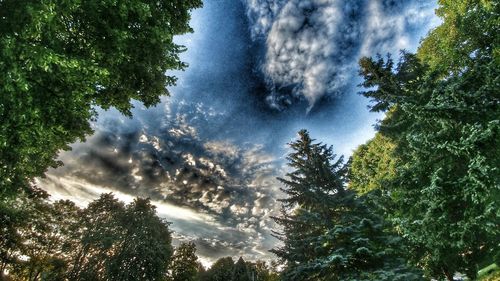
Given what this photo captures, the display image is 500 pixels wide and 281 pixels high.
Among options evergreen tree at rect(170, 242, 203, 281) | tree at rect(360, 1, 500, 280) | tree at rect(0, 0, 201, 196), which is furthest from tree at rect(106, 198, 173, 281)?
tree at rect(360, 1, 500, 280)

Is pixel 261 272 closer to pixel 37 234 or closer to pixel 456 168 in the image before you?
pixel 37 234

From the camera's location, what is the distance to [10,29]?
22.1 feet

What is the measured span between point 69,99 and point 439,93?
12.8m

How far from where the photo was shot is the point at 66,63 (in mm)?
6070

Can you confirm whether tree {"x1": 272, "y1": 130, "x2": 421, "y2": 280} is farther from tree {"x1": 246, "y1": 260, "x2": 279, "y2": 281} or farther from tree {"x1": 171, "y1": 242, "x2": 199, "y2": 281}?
tree {"x1": 171, "y1": 242, "x2": 199, "y2": 281}

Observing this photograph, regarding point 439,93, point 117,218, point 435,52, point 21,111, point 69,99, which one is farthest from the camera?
point 117,218

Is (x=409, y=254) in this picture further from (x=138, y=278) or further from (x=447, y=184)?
(x=138, y=278)

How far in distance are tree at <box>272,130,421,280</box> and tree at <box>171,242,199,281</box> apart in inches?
1649

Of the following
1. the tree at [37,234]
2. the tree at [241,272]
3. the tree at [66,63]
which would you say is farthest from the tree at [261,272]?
the tree at [37,234]

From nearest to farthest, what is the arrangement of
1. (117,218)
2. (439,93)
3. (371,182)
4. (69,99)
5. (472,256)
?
(69,99) → (439,93) → (472,256) → (371,182) → (117,218)

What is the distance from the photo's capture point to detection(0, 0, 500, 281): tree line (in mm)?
6695

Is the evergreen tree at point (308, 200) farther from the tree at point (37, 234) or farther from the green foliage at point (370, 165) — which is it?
the tree at point (37, 234)

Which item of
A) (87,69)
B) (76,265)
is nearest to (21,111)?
(87,69)

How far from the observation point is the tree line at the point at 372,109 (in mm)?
6695
